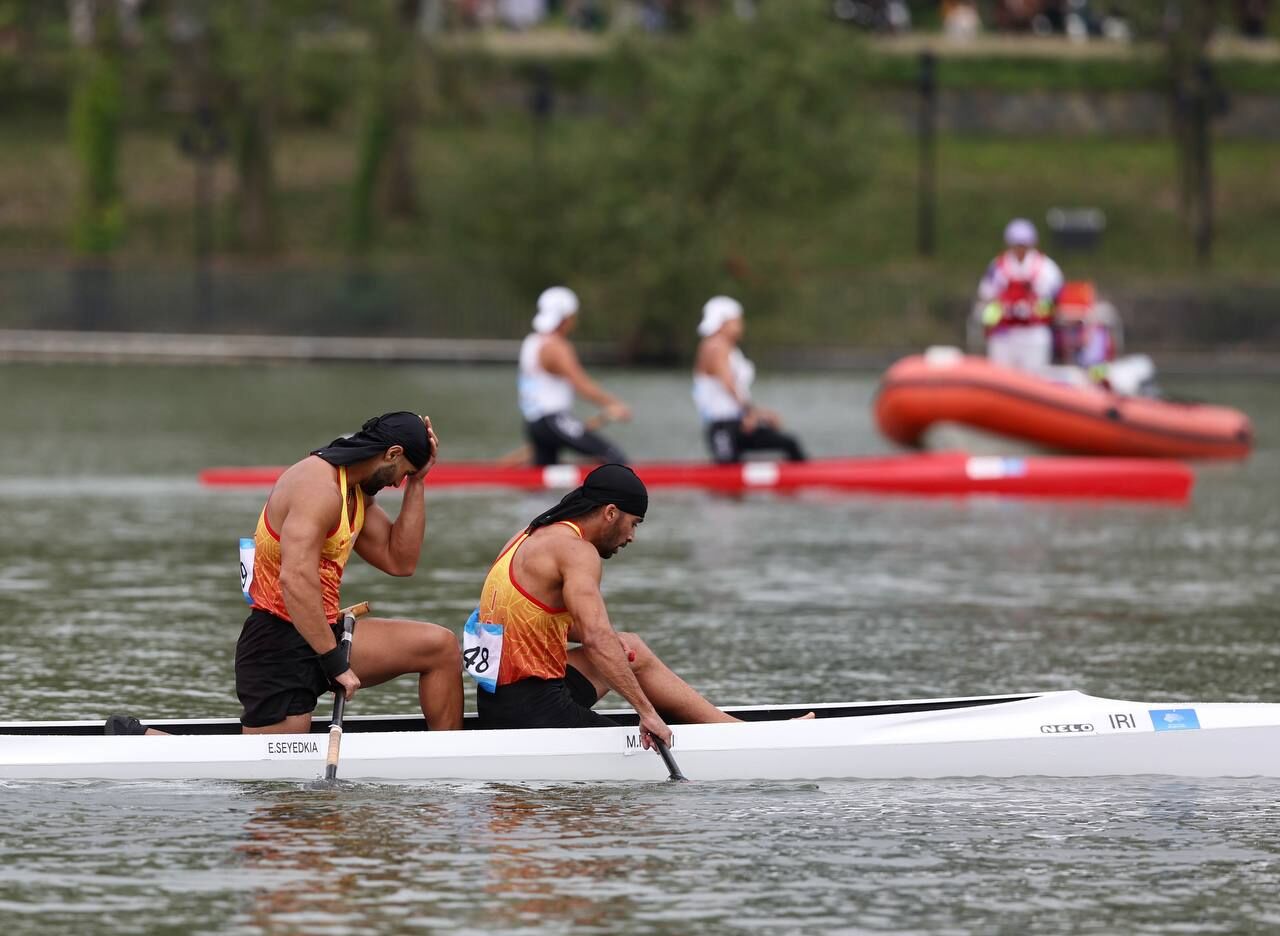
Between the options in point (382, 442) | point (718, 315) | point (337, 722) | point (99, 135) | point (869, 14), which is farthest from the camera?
point (869, 14)

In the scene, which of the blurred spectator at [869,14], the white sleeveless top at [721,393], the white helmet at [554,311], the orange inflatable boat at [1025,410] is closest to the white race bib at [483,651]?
the white helmet at [554,311]

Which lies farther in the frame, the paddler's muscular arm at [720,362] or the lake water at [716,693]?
the paddler's muscular arm at [720,362]

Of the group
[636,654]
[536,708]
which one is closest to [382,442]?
[536,708]

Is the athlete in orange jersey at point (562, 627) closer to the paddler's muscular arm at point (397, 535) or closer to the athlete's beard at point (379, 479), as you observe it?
the paddler's muscular arm at point (397, 535)

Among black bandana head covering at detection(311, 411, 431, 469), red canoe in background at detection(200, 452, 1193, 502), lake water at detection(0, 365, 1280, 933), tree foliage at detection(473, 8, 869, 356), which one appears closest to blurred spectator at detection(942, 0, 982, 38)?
tree foliage at detection(473, 8, 869, 356)

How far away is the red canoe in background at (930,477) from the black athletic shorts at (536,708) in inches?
492

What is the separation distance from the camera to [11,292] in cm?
4681

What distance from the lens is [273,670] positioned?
10.5 m

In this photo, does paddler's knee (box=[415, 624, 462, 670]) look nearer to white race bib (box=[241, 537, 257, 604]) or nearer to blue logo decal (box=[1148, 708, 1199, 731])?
white race bib (box=[241, 537, 257, 604])

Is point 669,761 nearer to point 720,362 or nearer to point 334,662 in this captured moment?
point 334,662

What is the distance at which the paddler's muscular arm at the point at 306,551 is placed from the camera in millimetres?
10227

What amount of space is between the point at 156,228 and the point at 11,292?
7.21 meters

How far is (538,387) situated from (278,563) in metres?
12.2

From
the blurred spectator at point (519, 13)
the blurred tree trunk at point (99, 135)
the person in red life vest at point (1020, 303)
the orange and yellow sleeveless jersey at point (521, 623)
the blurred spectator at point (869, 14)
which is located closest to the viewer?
the orange and yellow sleeveless jersey at point (521, 623)
